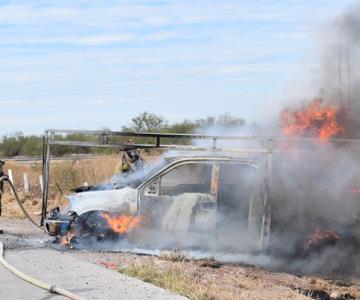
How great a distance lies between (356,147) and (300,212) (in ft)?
3.88

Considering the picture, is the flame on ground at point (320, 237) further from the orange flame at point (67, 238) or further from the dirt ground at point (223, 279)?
the orange flame at point (67, 238)

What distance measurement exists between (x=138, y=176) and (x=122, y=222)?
81 centimetres

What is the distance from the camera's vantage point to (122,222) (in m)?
8.91

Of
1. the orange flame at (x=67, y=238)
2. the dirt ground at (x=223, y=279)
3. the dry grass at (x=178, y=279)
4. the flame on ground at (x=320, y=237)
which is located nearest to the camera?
the dry grass at (x=178, y=279)

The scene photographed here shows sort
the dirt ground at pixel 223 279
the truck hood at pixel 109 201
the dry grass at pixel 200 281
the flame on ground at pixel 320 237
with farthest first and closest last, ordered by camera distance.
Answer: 1. the truck hood at pixel 109 201
2. the flame on ground at pixel 320 237
3. the dirt ground at pixel 223 279
4. the dry grass at pixel 200 281

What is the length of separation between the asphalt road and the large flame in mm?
3588

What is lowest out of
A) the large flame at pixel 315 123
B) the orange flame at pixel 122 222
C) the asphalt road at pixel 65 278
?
the asphalt road at pixel 65 278

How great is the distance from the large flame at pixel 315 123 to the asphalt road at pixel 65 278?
11.8 feet

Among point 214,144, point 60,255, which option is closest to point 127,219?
point 60,255

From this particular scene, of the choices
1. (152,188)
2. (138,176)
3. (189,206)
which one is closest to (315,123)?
(189,206)

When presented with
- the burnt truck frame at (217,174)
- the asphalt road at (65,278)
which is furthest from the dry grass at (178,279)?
the burnt truck frame at (217,174)

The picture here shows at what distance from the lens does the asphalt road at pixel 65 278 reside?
250 inches

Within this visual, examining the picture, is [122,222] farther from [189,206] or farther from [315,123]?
[315,123]

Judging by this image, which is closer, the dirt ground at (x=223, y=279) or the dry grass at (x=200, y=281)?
the dry grass at (x=200, y=281)
